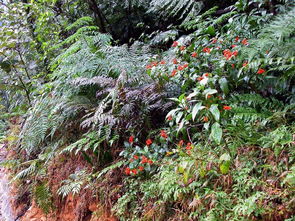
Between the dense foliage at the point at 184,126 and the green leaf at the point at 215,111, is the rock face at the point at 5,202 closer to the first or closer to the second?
the dense foliage at the point at 184,126

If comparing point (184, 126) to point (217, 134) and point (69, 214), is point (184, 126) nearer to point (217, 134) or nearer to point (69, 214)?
point (217, 134)

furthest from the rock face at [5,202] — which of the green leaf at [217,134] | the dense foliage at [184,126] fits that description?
the green leaf at [217,134]

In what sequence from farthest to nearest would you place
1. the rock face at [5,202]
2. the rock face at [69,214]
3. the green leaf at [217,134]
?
1. the rock face at [5,202]
2. the rock face at [69,214]
3. the green leaf at [217,134]

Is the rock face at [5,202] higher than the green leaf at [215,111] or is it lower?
lower

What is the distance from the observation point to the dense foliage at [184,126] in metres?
1.45

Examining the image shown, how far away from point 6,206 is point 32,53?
8.43 feet

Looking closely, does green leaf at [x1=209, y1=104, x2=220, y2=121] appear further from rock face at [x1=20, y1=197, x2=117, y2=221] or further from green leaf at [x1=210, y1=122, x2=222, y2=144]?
rock face at [x1=20, y1=197, x2=117, y2=221]

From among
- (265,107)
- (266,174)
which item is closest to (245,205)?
(266,174)

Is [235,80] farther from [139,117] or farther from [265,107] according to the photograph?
[139,117]

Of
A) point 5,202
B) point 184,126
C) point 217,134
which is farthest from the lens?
point 5,202

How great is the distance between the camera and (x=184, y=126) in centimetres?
183

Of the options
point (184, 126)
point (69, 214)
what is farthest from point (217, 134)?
point (69, 214)

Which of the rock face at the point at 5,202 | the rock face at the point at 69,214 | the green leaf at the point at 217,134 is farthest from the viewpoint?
the rock face at the point at 5,202

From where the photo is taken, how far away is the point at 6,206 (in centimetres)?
337
